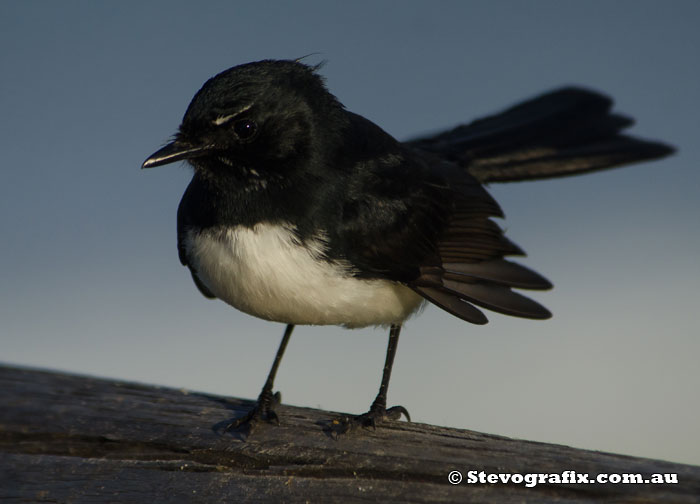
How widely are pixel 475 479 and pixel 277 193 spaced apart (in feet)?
5.65

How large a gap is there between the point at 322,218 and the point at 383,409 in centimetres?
126

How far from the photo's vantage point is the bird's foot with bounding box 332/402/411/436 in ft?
12.0

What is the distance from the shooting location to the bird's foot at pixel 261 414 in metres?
3.80

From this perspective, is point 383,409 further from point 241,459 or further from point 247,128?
point 247,128

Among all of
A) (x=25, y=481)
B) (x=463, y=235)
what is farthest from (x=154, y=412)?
(x=463, y=235)

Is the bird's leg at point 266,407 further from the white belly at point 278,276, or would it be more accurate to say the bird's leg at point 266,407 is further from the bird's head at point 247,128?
the bird's head at point 247,128

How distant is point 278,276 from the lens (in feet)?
11.8

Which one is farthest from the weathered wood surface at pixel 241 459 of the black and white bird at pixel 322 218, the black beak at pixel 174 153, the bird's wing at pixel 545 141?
the bird's wing at pixel 545 141

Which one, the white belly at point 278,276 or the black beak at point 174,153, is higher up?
the black beak at point 174,153

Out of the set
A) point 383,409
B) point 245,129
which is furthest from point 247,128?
→ point 383,409

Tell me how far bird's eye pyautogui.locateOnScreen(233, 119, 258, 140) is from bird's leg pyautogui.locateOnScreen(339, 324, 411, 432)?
1.59 m

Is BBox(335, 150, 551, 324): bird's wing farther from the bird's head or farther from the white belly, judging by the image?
the bird's head

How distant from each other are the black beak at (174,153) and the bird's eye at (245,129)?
0.17m

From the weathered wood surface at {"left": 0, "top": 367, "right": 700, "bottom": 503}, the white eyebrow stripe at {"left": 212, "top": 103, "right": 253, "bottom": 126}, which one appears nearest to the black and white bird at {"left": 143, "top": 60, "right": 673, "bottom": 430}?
the white eyebrow stripe at {"left": 212, "top": 103, "right": 253, "bottom": 126}
